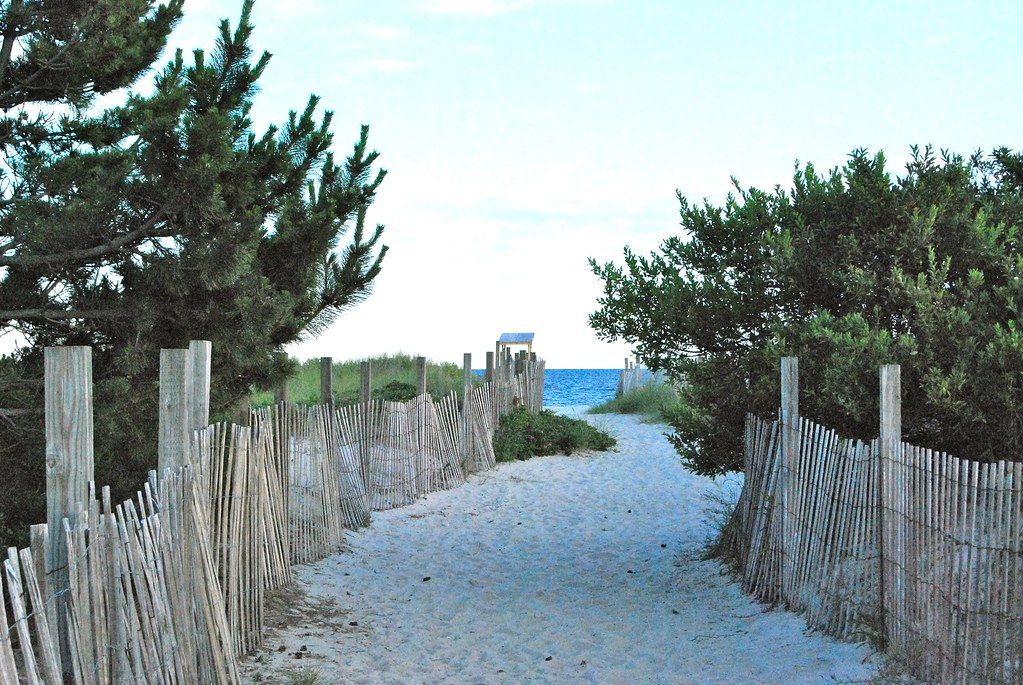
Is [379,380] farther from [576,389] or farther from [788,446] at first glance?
[576,389]

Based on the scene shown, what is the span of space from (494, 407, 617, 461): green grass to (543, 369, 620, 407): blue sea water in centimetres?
1124

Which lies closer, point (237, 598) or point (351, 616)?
point (237, 598)

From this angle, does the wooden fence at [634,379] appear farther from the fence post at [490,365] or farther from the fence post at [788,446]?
the fence post at [788,446]

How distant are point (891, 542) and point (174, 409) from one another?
3791mm

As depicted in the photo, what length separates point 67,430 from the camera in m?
3.72

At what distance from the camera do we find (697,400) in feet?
25.3

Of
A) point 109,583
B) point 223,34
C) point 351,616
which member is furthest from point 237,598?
point 223,34

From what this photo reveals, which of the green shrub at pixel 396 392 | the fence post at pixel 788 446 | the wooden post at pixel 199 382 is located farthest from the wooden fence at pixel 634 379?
the wooden post at pixel 199 382

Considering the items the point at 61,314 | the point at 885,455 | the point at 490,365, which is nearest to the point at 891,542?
the point at 885,455

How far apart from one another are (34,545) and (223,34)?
6.08m

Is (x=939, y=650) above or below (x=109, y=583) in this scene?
below

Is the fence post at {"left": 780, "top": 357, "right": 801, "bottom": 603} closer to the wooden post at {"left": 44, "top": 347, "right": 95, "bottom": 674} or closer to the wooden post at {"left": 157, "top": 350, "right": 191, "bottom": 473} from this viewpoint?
the wooden post at {"left": 157, "top": 350, "right": 191, "bottom": 473}

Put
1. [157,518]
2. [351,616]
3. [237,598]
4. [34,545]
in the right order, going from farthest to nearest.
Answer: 1. [351,616]
2. [237,598]
3. [157,518]
4. [34,545]

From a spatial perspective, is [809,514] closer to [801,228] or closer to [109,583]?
[801,228]
